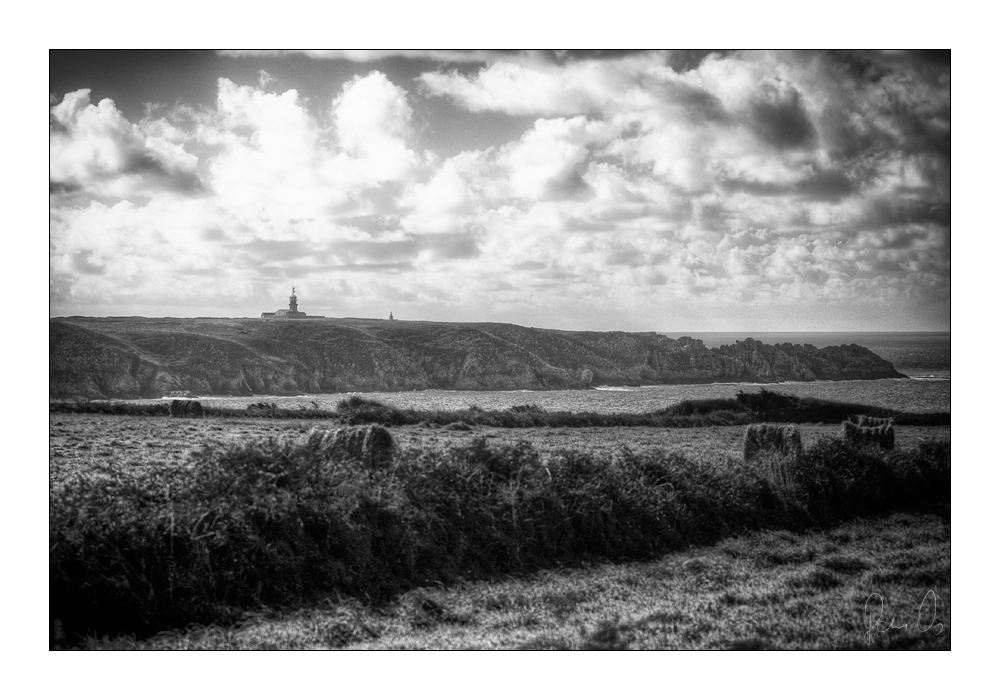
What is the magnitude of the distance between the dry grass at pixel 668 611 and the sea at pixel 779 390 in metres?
1.89

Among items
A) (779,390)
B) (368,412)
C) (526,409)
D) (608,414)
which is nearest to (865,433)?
(779,390)

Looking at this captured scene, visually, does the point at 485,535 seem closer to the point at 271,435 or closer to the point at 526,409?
the point at 526,409

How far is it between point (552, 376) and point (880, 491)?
4.47 m

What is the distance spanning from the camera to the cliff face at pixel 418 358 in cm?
844

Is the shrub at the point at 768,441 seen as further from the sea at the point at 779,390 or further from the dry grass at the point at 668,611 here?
the dry grass at the point at 668,611

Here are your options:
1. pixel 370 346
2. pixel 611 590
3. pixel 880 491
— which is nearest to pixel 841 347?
pixel 880 491

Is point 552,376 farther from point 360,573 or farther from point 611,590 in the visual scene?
point 360,573

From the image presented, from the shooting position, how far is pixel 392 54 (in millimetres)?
8078

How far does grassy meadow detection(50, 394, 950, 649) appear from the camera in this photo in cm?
696

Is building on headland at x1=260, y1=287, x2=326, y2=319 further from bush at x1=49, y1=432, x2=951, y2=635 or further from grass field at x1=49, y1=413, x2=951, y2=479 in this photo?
bush at x1=49, y1=432, x2=951, y2=635
